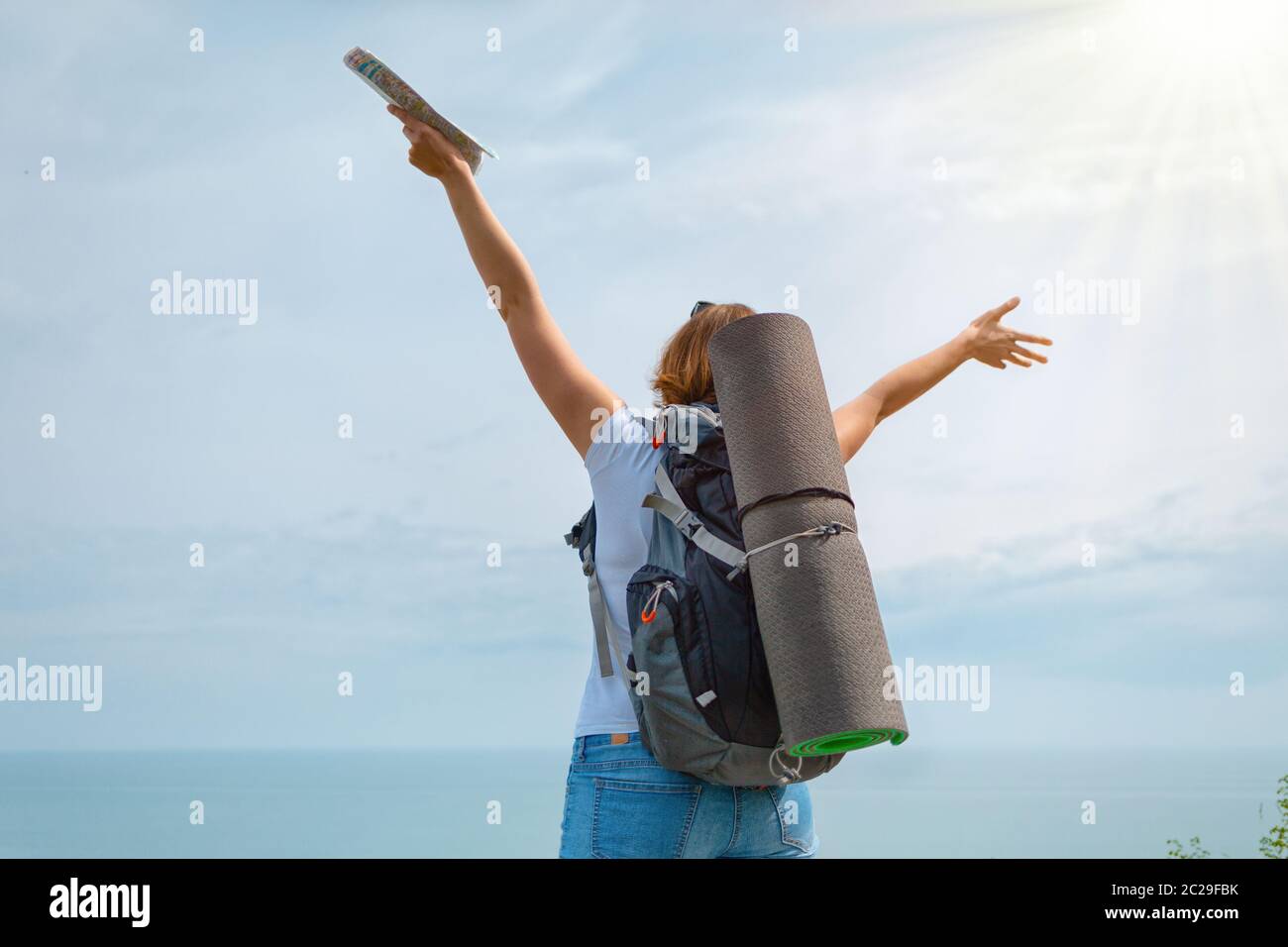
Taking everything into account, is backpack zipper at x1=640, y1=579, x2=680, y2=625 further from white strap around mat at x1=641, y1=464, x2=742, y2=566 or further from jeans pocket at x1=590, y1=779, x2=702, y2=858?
jeans pocket at x1=590, y1=779, x2=702, y2=858

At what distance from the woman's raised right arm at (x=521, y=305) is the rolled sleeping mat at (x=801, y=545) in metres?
0.29

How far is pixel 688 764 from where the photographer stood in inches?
89.2

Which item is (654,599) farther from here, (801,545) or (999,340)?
(999,340)

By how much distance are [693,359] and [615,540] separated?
508 mm

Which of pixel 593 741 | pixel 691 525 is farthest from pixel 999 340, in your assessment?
pixel 593 741

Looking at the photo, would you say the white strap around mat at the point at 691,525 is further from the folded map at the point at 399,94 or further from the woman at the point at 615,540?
the folded map at the point at 399,94

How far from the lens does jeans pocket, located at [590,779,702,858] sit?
2291mm

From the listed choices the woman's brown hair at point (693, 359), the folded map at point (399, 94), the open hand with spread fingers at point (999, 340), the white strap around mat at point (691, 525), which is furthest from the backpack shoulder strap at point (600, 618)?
the open hand with spread fingers at point (999, 340)

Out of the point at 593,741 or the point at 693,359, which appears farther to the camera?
the point at 693,359

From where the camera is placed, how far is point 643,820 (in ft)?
7.53

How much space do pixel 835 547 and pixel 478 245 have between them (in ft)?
3.34


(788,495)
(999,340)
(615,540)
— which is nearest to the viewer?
(788,495)
